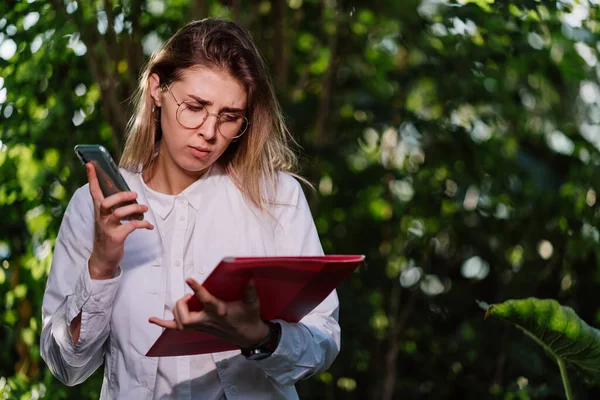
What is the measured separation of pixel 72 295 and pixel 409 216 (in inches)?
98.0

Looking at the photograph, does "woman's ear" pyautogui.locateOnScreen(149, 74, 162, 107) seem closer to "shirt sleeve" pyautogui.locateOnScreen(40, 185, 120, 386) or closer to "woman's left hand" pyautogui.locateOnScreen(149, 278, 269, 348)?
"shirt sleeve" pyautogui.locateOnScreen(40, 185, 120, 386)

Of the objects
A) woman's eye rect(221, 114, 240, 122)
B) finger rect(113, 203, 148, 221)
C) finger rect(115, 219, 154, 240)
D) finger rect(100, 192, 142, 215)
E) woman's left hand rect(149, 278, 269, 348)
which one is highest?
finger rect(100, 192, 142, 215)

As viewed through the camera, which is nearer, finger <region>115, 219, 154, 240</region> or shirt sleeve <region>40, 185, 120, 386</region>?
finger <region>115, 219, 154, 240</region>

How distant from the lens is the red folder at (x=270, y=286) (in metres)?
1.22

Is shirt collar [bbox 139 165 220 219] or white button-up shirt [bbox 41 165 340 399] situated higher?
shirt collar [bbox 139 165 220 219]

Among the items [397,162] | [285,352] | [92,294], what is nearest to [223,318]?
[285,352]

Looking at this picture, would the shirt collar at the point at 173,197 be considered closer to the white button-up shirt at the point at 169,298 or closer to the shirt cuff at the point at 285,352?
the white button-up shirt at the point at 169,298

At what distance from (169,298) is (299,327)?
27 centimetres

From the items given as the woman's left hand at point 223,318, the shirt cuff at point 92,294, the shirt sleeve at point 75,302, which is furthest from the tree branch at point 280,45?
the woman's left hand at point 223,318

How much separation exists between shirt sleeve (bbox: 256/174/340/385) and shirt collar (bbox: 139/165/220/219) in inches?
6.3

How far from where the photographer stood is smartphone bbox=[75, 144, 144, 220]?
139 cm

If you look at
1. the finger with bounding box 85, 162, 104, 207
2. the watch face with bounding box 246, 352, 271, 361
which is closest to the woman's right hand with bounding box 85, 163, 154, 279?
the finger with bounding box 85, 162, 104, 207

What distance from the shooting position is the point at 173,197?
67.7 inches

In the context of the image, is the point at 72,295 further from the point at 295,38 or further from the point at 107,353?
the point at 295,38
